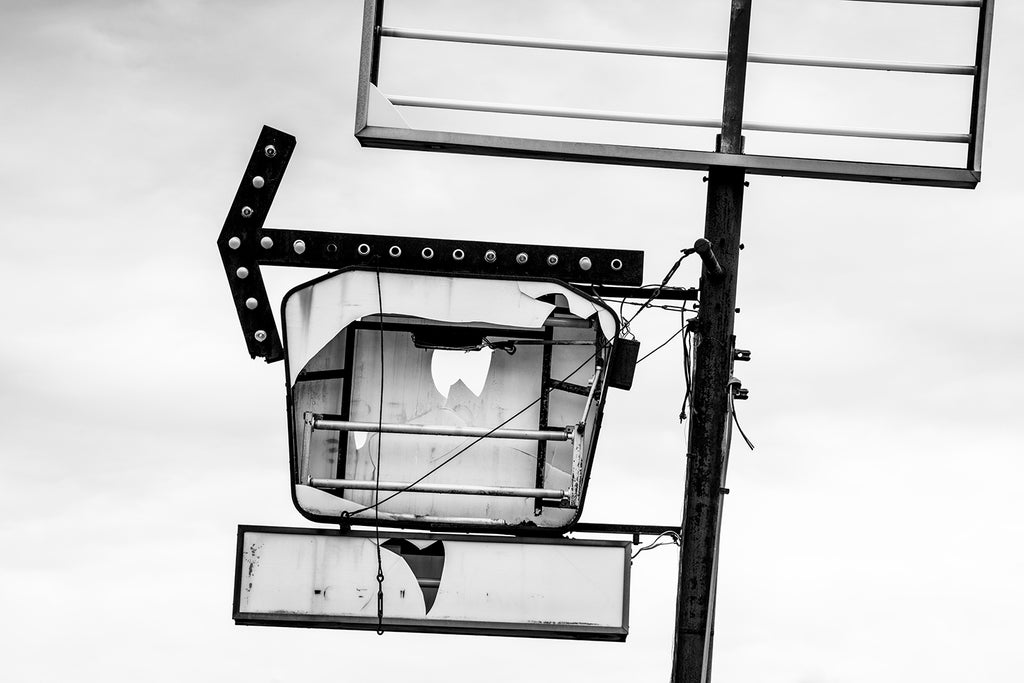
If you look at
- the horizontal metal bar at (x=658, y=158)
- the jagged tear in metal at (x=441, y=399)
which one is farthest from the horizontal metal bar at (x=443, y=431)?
the horizontal metal bar at (x=658, y=158)

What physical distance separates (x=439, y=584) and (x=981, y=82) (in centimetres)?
505

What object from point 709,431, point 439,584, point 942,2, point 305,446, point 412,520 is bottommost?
point 439,584

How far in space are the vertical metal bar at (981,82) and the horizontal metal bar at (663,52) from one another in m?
0.08

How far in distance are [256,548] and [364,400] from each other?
4.40ft

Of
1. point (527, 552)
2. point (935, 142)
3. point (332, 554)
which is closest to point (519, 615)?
point (527, 552)

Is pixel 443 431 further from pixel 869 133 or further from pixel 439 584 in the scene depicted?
pixel 869 133

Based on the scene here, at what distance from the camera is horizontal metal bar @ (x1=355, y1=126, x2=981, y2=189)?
33.9 ft

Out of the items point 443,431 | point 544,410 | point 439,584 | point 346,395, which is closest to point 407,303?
point 346,395

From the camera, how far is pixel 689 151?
10.3m

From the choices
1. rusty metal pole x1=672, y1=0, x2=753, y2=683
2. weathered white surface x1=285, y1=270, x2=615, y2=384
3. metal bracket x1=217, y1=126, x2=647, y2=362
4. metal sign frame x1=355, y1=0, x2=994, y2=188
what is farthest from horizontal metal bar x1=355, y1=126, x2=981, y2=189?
weathered white surface x1=285, y1=270, x2=615, y2=384

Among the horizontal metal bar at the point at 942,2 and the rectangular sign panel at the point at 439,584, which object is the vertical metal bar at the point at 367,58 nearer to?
the rectangular sign panel at the point at 439,584

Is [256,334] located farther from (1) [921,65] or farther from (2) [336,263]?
(1) [921,65]

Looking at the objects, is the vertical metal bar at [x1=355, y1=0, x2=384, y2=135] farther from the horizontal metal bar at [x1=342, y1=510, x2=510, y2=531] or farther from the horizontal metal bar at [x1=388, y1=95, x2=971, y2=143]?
the horizontal metal bar at [x1=342, y1=510, x2=510, y2=531]

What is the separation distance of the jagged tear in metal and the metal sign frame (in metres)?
0.95
